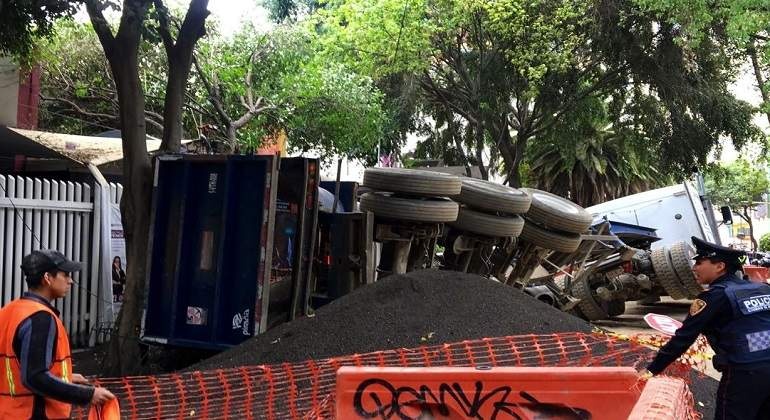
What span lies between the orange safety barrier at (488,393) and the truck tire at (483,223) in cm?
476

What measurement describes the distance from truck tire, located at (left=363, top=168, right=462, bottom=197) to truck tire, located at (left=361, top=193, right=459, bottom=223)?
103mm

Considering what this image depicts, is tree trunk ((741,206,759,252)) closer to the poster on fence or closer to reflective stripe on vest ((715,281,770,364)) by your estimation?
the poster on fence

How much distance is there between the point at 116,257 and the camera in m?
9.55

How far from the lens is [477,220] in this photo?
8859 millimetres

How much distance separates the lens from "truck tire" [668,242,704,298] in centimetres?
1288

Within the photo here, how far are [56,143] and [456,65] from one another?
1181cm

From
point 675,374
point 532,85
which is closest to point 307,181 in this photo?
point 675,374

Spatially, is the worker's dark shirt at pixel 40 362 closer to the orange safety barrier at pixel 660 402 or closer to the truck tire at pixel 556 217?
the orange safety barrier at pixel 660 402

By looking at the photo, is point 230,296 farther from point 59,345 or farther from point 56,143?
point 56,143

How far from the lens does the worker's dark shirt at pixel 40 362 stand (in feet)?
10.8

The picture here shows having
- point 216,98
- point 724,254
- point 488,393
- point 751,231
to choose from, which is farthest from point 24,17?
point 751,231

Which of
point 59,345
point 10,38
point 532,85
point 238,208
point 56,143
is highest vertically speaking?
point 532,85

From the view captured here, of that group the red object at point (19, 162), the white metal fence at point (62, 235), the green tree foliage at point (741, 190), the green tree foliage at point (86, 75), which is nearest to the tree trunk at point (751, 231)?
the green tree foliage at point (741, 190)

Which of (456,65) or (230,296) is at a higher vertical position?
(456,65)
